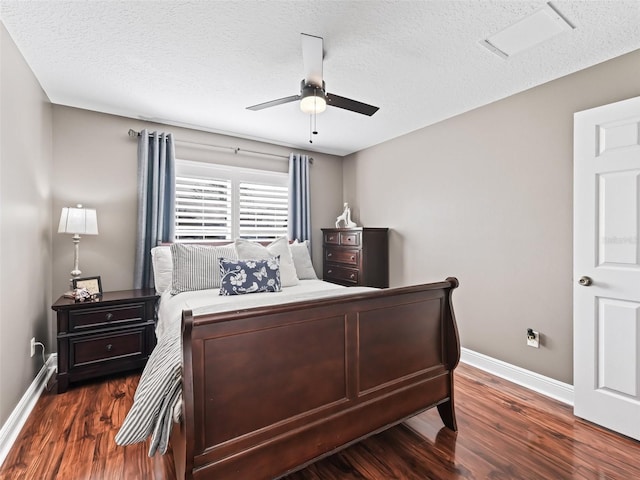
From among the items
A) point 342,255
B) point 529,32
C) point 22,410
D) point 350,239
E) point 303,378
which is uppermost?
point 529,32

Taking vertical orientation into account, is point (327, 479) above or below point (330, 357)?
below

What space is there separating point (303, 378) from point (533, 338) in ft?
7.23

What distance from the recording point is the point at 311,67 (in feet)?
6.91

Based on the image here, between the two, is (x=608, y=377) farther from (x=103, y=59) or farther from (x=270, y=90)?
(x=103, y=59)

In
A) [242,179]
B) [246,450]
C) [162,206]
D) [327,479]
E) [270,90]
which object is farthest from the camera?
[242,179]

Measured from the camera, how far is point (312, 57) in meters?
2.07

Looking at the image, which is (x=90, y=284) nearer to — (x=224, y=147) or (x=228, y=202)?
(x=228, y=202)

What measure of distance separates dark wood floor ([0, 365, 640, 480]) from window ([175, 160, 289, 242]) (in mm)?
2021

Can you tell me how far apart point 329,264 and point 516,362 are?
245cm

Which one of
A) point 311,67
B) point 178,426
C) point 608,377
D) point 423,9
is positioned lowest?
point 608,377

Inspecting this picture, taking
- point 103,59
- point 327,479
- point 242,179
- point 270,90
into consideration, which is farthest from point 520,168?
point 103,59

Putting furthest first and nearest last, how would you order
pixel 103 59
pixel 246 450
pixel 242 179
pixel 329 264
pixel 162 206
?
pixel 329 264
pixel 242 179
pixel 162 206
pixel 103 59
pixel 246 450

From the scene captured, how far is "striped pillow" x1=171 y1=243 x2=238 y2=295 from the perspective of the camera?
288 centimetres

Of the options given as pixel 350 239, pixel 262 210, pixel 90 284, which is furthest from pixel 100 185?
pixel 350 239
